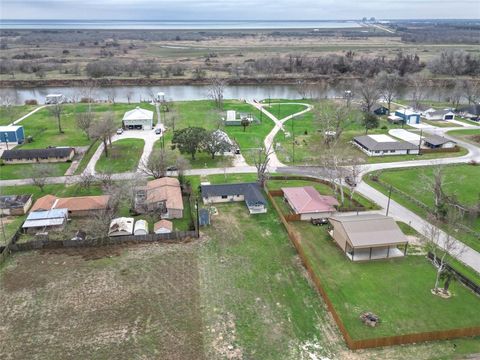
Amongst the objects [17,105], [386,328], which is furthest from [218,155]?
[17,105]

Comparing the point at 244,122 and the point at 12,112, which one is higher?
the point at 12,112

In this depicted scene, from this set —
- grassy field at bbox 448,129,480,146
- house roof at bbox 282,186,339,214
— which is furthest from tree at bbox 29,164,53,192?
grassy field at bbox 448,129,480,146

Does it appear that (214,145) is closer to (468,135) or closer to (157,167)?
(157,167)

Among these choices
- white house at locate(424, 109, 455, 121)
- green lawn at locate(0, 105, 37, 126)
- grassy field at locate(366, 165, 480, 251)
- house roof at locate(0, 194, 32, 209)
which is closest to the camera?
house roof at locate(0, 194, 32, 209)

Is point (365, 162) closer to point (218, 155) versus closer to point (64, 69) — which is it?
point (218, 155)

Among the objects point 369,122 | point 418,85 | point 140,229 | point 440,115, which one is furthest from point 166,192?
point 418,85

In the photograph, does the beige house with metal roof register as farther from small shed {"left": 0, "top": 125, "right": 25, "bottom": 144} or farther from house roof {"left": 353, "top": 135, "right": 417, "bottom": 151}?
small shed {"left": 0, "top": 125, "right": 25, "bottom": 144}
